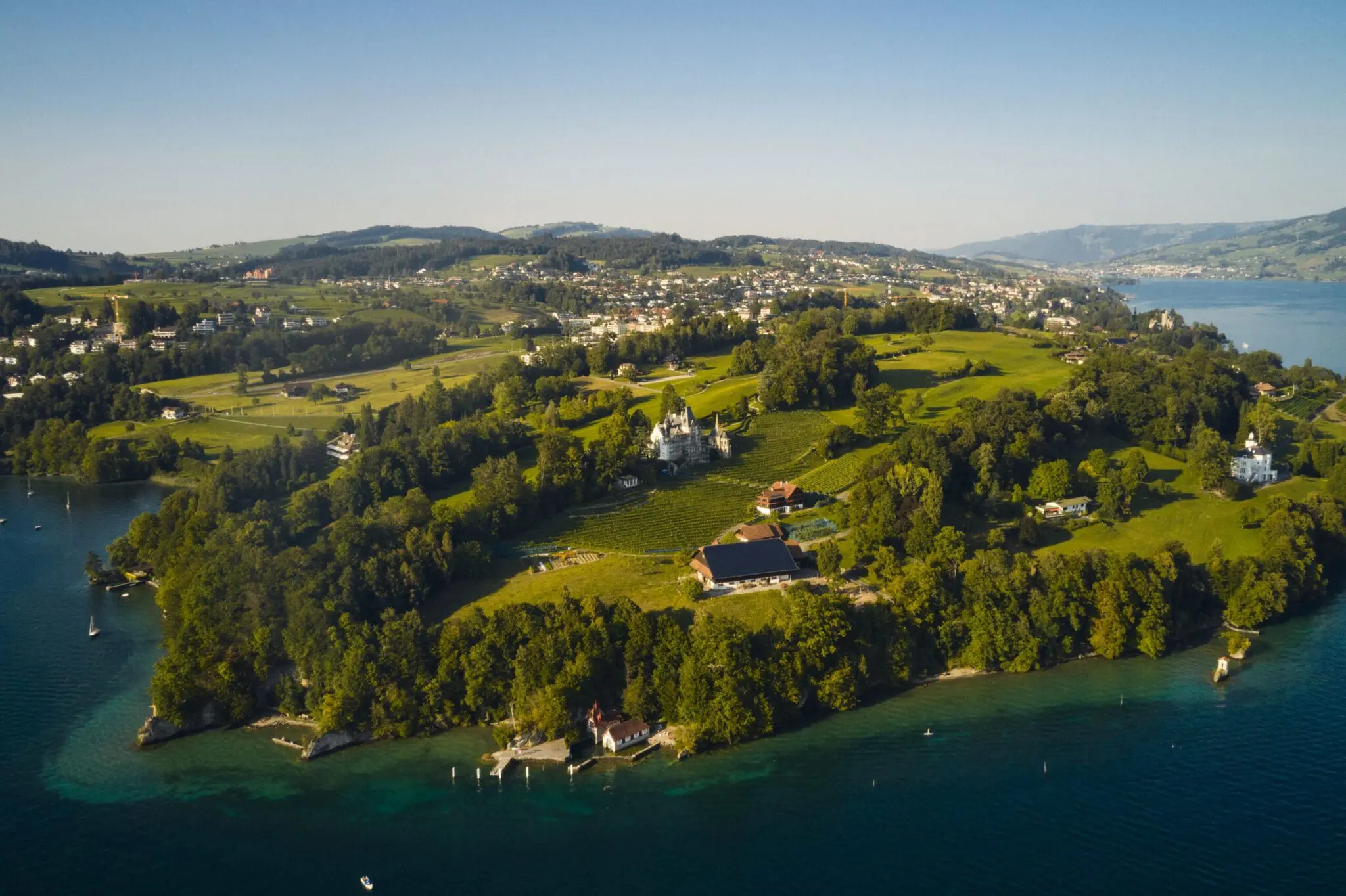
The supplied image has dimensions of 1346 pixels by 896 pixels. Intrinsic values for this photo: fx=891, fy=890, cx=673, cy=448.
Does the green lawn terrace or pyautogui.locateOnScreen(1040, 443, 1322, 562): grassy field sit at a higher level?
the green lawn terrace

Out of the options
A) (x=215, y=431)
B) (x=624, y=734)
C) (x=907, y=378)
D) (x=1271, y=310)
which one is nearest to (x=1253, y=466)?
(x=907, y=378)

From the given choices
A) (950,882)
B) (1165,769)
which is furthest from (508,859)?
(1165,769)

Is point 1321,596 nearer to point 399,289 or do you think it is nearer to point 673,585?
point 673,585

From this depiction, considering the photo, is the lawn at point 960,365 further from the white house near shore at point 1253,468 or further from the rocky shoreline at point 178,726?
the rocky shoreline at point 178,726

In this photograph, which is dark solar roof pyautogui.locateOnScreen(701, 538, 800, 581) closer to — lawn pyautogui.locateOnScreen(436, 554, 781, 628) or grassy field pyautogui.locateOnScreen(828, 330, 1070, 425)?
lawn pyautogui.locateOnScreen(436, 554, 781, 628)

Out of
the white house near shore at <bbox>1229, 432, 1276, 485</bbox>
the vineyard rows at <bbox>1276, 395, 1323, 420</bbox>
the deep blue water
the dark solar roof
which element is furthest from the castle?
the deep blue water

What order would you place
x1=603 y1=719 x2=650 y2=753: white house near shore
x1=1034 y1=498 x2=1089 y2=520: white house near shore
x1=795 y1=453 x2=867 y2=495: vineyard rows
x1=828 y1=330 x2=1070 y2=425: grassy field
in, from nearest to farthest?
x1=603 y1=719 x2=650 y2=753: white house near shore < x1=1034 y1=498 x2=1089 y2=520: white house near shore < x1=795 y1=453 x2=867 y2=495: vineyard rows < x1=828 y1=330 x2=1070 y2=425: grassy field

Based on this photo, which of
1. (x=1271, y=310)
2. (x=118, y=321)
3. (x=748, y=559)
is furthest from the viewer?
(x=1271, y=310)

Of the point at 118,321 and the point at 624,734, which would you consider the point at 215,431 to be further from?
the point at 624,734
